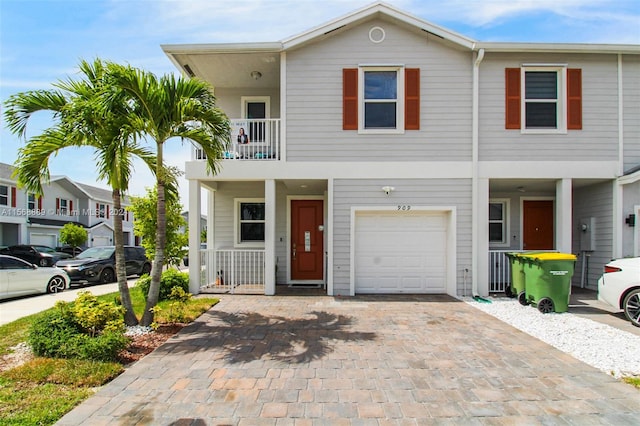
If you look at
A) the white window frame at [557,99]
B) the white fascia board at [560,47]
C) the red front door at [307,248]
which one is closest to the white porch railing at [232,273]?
the red front door at [307,248]

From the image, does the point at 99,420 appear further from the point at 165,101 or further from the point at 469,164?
the point at 469,164

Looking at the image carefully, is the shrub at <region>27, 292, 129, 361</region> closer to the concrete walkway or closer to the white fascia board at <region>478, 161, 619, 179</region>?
the concrete walkway

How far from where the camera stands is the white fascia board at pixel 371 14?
8.66m

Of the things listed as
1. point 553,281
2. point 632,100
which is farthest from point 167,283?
point 632,100

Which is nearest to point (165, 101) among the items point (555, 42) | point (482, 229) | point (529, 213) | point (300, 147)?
point (300, 147)

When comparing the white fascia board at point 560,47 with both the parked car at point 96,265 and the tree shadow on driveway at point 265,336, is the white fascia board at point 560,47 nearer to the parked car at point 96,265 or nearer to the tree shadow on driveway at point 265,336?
the tree shadow on driveway at point 265,336

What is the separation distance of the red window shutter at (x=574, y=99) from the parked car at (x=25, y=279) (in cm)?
1538

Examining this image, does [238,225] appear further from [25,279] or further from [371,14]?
[371,14]

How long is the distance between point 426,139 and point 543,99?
3.29 m

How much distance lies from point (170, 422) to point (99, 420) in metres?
0.68

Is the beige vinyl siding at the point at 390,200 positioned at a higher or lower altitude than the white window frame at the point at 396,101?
lower

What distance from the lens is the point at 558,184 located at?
354 inches

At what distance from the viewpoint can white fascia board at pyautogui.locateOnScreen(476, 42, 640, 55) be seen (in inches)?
341

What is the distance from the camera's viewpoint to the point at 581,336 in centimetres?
581
